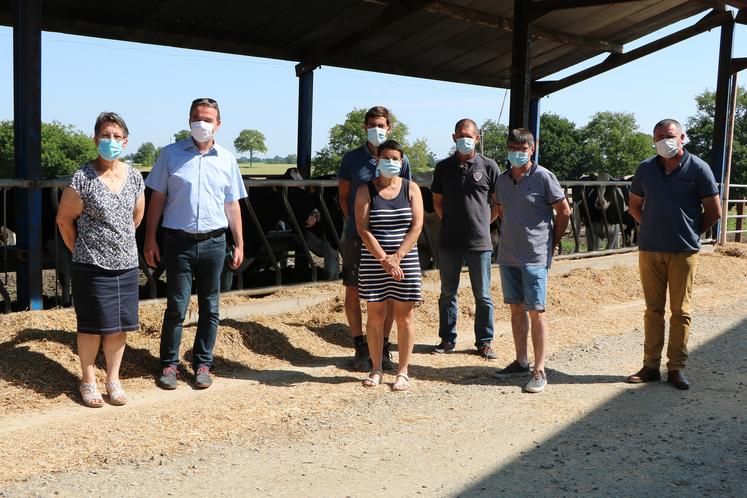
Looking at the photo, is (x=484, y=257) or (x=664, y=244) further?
(x=484, y=257)

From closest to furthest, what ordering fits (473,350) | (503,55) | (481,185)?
1. (481,185)
2. (473,350)
3. (503,55)

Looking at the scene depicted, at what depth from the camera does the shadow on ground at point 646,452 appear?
3.49 meters

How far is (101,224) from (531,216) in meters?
2.74

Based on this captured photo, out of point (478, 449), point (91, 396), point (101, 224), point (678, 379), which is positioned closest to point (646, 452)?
point (478, 449)

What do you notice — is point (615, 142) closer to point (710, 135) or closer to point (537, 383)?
point (710, 135)

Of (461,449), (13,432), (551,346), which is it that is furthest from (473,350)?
(13,432)

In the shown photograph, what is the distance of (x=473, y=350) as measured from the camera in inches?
248

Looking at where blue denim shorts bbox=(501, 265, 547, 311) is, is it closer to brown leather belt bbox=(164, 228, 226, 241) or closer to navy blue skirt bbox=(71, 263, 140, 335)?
brown leather belt bbox=(164, 228, 226, 241)

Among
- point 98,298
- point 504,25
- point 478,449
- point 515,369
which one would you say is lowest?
point 478,449

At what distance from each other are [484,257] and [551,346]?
3.69 ft

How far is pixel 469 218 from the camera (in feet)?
19.4

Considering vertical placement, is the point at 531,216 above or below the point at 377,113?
below

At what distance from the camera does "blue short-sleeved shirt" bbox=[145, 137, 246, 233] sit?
4.84 m

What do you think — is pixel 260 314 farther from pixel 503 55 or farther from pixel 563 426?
pixel 503 55
